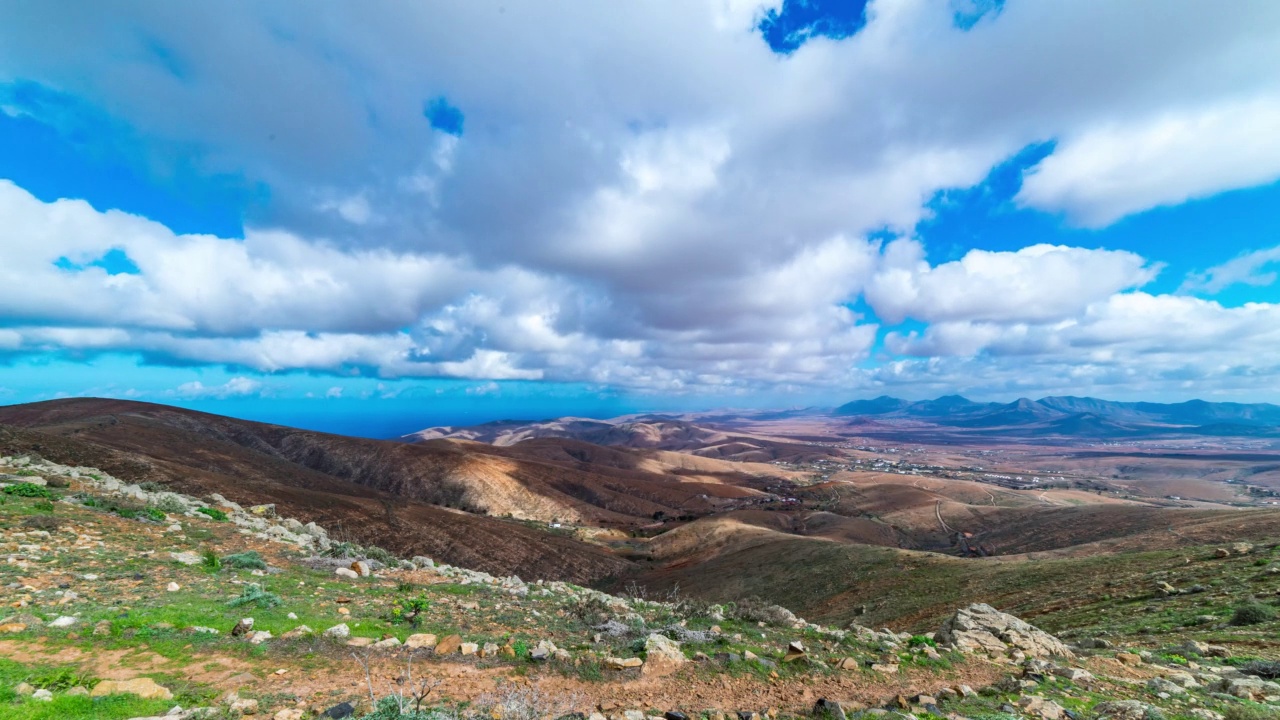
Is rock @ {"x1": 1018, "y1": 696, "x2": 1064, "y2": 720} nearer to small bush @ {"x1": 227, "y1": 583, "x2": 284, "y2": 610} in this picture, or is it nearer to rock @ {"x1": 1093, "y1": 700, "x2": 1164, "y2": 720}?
rock @ {"x1": 1093, "y1": 700, "x2": 1164, "y2": 720}

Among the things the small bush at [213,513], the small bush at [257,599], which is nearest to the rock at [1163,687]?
the small bush at [257,599]

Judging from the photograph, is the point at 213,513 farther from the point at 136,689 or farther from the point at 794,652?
the point at 794,652

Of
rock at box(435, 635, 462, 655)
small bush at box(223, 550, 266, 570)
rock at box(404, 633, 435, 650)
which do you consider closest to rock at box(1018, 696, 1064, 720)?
rock at box(435, 635, 462, 655)

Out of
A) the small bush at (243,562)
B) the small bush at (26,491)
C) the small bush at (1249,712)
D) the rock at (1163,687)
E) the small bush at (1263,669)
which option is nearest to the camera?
the small bush at (1249,712)

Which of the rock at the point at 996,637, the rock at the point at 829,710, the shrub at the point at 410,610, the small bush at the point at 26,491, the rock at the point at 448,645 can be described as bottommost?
the rock at the point at 996,637

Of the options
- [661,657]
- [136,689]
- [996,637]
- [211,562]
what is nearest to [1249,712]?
[996,637]

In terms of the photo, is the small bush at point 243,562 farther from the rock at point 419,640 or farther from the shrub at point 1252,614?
the shrub at point 1252,614

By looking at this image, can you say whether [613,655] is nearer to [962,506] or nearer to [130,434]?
[130,434]
